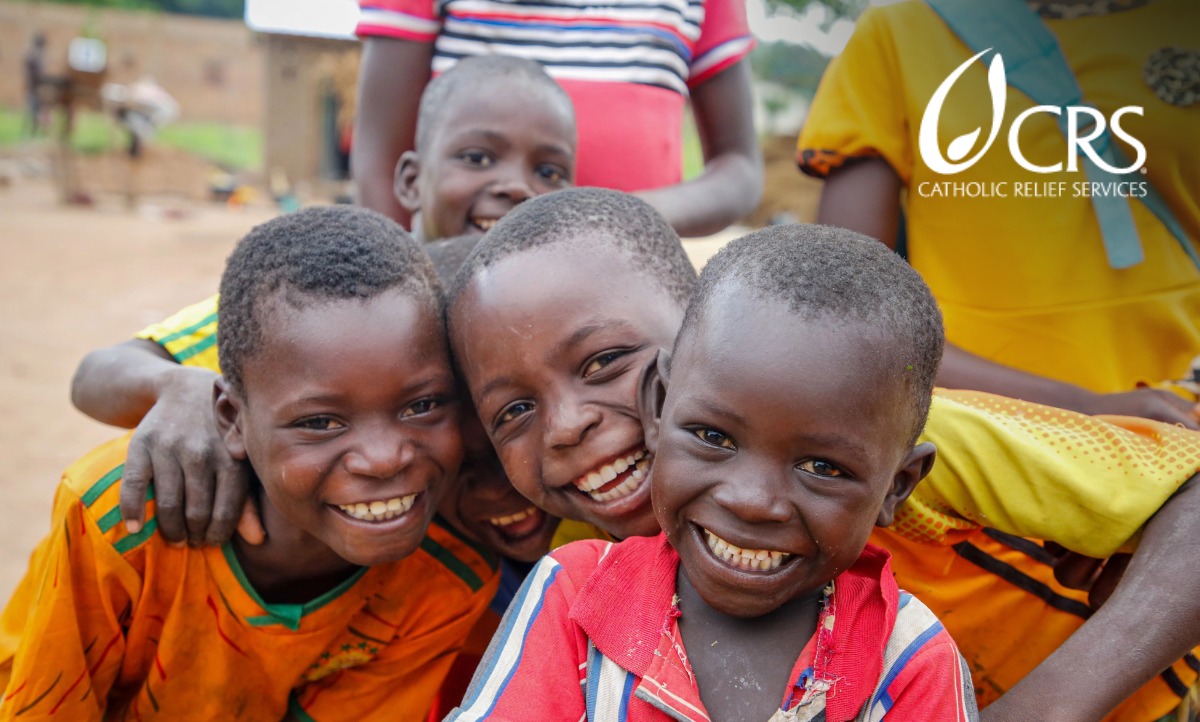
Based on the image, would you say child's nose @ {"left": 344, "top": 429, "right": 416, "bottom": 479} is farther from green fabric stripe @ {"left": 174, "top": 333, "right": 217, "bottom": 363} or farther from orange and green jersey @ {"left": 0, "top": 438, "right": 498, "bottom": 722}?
green fabric stripe @ {"left": 174, "top": 333, "right": 217, "bottom": 363}

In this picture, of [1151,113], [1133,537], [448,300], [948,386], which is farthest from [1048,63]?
[448,300]

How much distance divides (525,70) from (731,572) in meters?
1.58

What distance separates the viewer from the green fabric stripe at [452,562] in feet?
6.72

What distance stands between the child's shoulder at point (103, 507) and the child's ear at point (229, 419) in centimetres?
17

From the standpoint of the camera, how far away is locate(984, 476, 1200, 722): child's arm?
1463 mm

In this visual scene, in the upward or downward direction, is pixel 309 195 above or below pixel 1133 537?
below

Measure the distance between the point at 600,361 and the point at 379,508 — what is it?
1.57ft

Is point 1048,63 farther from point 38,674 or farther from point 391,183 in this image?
point 38,674

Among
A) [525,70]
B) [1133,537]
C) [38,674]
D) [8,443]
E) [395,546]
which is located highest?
[525,70]

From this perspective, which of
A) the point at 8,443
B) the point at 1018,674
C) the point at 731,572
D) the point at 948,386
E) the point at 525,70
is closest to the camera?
the point at 731,572

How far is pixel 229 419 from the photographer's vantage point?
1863 mm

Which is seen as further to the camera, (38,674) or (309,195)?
(309,195)

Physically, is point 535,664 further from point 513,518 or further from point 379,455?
point 513,518

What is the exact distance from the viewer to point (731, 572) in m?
1.30
